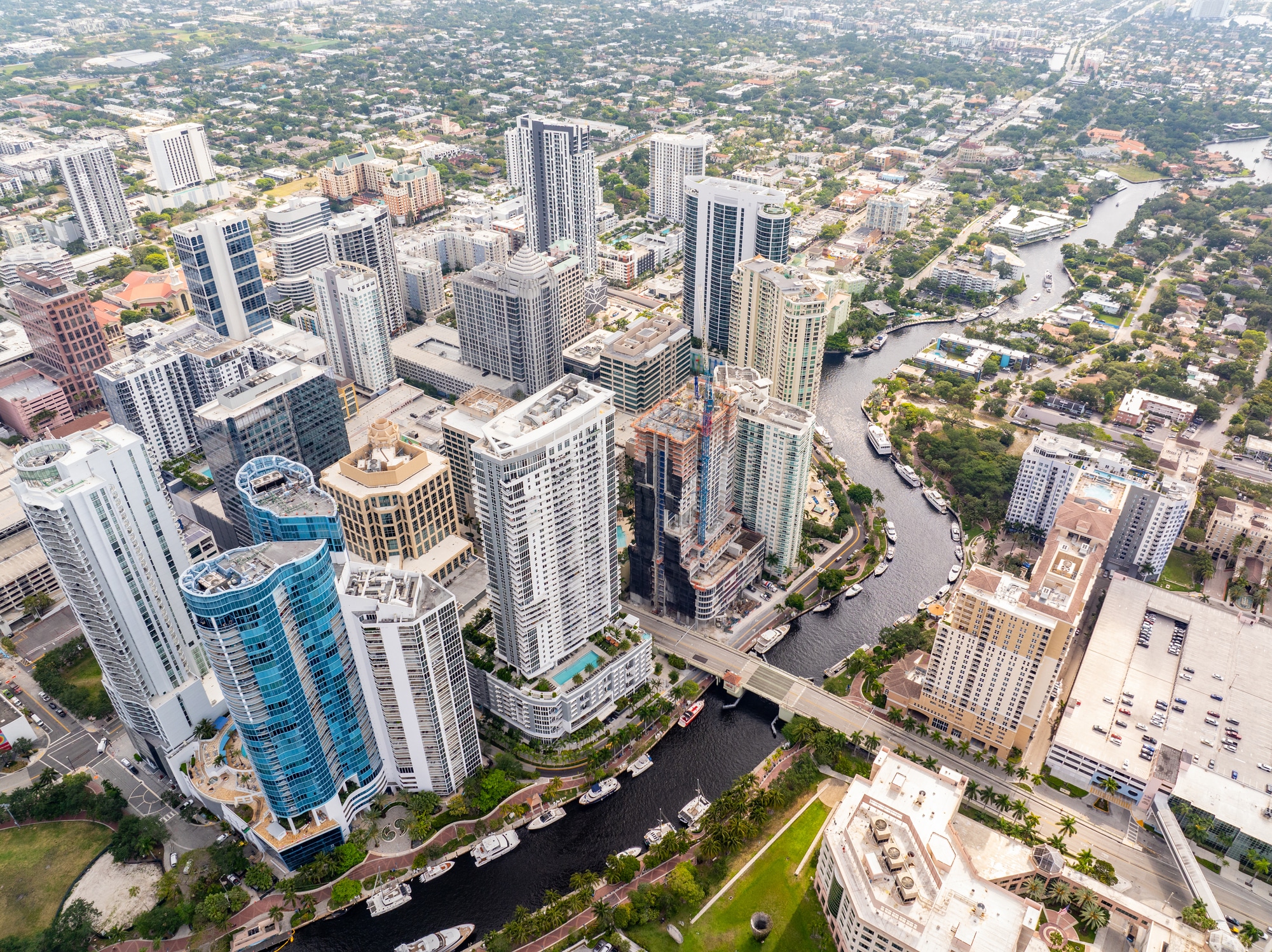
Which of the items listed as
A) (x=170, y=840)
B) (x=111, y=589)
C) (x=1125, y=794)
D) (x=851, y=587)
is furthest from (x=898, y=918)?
(x=111, y=589)

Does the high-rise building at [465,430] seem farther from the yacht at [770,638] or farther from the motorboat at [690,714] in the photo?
the yacht at [770,638]

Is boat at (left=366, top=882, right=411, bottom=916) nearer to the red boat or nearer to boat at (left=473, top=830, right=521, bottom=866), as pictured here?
boat at (left=473, top=830, right=521, bottom=866)

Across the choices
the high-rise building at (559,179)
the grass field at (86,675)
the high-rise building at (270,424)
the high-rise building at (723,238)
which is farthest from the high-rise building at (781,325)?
the grass field at (86,675)

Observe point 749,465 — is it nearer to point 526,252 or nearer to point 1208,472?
point 526,252

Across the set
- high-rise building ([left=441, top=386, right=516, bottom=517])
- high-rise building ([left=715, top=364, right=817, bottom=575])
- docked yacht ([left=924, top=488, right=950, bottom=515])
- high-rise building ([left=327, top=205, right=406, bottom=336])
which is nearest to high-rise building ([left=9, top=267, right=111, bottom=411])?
high-rise building ([left=327, top=205, right=406, bottom=336])

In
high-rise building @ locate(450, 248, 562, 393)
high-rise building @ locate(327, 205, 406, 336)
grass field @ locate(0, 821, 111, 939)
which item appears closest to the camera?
grass field @ locate(0, 821, 111, 939)

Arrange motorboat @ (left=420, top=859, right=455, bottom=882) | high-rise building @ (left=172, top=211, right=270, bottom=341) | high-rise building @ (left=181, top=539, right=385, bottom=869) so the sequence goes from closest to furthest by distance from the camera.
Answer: high-rise building @ (left=181, top=539, right=385, bottom=869), motorboat @ (left=420, top=859, right=455, bottom=882), high-rise building @ (left=172, top=211, right=270, bottom=341)

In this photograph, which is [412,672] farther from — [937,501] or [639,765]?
[937,501]
